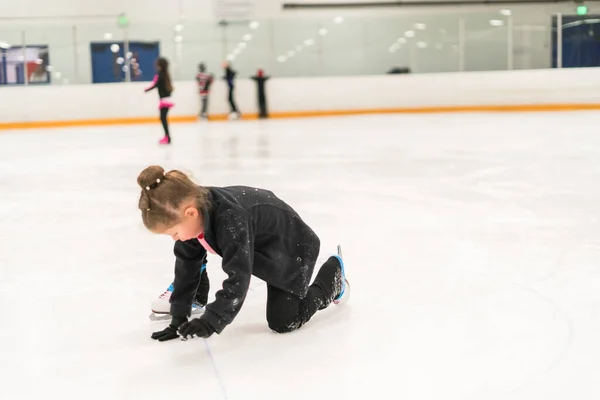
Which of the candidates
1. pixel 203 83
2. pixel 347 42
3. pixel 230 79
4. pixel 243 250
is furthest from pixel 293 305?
pixel 347 42

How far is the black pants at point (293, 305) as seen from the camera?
86.7 inches

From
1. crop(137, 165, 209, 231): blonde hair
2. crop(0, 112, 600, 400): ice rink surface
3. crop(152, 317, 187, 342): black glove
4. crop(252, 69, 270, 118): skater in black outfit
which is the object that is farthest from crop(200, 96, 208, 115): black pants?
crop(137, 165, 209, 231): blonde hair

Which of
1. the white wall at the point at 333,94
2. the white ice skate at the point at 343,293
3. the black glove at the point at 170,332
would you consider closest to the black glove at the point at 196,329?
the black glove at the point at 170,332

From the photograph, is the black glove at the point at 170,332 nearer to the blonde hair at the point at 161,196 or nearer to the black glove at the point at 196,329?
the black glove at the point at 196,329

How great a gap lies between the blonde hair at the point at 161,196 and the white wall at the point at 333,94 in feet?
43.5

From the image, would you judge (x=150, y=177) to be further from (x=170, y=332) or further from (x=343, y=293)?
(x=343, y=293)

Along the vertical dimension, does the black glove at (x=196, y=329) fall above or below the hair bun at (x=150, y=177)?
below

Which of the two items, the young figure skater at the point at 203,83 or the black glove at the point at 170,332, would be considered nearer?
the black glove at the point at 170,332

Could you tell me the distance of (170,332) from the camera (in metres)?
2.19

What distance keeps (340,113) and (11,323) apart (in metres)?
13.4

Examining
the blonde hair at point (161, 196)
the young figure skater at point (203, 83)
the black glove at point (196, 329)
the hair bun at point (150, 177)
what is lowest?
the black glove at point (196, 329)

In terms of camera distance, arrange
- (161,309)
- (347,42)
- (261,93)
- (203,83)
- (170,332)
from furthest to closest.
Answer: (347,42) → (261,93) → (203,83) → (161,309) → (170,332)

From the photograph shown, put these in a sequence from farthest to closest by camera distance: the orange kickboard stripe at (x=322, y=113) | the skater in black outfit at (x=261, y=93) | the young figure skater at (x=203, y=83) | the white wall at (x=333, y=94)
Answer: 1. the skater in black outfit at (x=261, y=93)
2. the young figure skater at (x=203, y=83)
3. the white wall at (x=333, y=94)
4. the orange kickboard stripe at (x=322, y=113)

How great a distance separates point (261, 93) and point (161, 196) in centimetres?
1338
